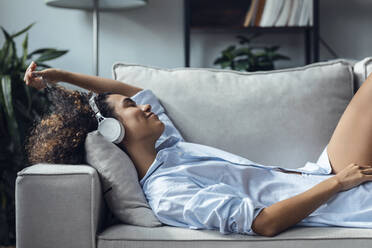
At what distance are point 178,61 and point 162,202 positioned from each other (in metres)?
1.73

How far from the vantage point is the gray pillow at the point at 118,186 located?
4.25 feet

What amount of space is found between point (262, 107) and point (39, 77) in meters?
0.81

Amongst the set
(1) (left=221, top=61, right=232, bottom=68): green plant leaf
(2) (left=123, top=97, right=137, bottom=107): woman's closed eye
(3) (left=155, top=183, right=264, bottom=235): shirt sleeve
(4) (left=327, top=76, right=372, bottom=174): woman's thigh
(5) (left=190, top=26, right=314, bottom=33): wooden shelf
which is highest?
A: (5) (left=190, top=26, right=314, bottom=33): wooden shelf

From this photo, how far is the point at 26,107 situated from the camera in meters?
2.41

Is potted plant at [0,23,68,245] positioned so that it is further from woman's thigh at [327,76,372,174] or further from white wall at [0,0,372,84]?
woman's thigh at [327,76,372,174]

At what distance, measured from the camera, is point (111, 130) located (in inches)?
55.4

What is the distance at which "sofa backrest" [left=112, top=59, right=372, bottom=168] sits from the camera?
1.68 m

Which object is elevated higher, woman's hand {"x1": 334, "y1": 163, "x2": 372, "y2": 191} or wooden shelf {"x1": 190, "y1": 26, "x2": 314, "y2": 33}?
wooden shelf {"x1": 190, "y1": 26, "x2": 314, "y2": 33}

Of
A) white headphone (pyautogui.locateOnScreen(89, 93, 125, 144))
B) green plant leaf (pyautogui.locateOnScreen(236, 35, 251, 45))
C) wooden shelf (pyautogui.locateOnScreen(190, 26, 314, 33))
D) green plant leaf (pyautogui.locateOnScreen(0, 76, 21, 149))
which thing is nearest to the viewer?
white headphone (pyautogui.locateOnScreen(89, 93, 125, 144))

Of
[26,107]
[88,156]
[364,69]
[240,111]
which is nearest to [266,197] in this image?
[240,111]

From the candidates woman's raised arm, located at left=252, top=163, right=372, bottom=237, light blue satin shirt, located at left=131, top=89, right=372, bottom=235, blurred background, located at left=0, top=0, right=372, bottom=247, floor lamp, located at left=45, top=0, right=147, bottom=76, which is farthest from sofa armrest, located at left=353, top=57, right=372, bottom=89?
floor lamp, located at left=45, top=0, right=147, bottom=76

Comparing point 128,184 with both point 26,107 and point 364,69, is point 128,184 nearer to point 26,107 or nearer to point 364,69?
point 364,69

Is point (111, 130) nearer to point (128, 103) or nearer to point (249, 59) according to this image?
point (128, 103)

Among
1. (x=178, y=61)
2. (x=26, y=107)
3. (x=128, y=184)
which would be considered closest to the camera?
(x=128, y=184)
